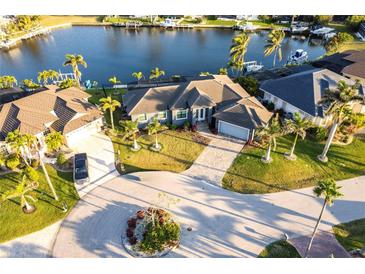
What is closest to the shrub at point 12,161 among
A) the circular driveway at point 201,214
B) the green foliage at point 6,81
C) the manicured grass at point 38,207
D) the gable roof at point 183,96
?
the manicured grass at point 38,207

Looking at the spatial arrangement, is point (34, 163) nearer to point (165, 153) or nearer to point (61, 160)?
point (61, 160)

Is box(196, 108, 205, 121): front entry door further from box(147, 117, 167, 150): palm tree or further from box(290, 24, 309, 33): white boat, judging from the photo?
box(290, 24, 309, 33): white boat

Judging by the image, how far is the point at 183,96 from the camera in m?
39.4

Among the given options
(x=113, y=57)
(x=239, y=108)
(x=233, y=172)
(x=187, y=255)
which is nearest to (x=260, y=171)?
(x=233, y=172)

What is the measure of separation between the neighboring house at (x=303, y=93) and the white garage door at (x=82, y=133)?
2588 cm

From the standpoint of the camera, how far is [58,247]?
24031 millimetres

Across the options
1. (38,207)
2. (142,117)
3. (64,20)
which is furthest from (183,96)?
(64,20)

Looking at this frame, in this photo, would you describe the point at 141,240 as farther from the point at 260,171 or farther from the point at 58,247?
the point at 260,171

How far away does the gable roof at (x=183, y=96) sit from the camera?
3844 cm

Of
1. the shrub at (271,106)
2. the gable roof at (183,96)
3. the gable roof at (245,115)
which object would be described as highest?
the gable roof at (183,96)

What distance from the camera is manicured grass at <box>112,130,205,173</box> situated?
33.0 metres

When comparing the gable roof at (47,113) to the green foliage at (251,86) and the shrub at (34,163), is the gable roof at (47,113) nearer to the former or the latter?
the shrub at (34,163)

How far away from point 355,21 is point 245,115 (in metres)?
72.2

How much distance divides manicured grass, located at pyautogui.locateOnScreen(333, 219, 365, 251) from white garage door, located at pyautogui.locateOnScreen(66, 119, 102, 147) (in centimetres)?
3070
